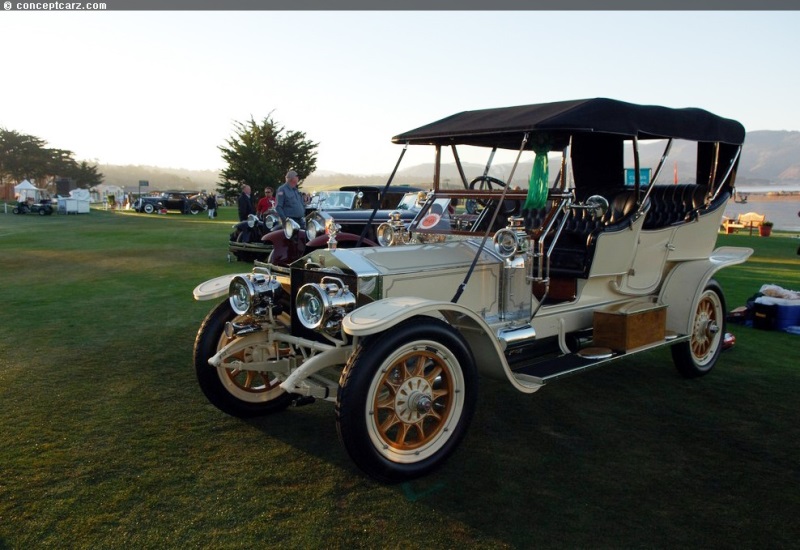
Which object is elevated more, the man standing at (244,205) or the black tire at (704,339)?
the man standing at (244,205)

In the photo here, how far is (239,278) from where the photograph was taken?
13.7 ft

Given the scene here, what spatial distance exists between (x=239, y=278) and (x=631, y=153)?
3.26 metres

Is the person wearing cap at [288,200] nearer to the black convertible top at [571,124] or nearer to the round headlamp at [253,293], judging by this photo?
the black convertible top at [571,124]

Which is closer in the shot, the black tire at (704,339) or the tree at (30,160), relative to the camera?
the black tire at (704,339)

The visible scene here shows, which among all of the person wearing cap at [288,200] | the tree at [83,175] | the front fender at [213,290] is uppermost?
the tree at [83,175]

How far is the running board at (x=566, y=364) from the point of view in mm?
4020

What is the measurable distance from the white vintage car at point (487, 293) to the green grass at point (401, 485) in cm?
31

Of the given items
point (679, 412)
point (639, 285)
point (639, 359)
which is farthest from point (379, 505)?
point (639, 359)

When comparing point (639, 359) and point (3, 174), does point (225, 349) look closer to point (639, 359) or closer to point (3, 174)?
point (639, 359)

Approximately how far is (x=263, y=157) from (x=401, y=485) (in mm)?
39302

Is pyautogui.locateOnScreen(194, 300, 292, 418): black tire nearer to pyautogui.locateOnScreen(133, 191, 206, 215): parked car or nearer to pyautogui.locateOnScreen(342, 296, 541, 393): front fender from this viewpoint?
pyautogui.locateOnScreen(342, 296, 541, 393): front fender

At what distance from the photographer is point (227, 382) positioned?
424 cm

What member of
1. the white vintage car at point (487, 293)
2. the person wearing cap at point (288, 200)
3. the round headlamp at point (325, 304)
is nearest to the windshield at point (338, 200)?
the person wearing cap at point (288, 200)

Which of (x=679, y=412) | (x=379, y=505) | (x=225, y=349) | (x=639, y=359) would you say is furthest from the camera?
(x=639, y=359)
